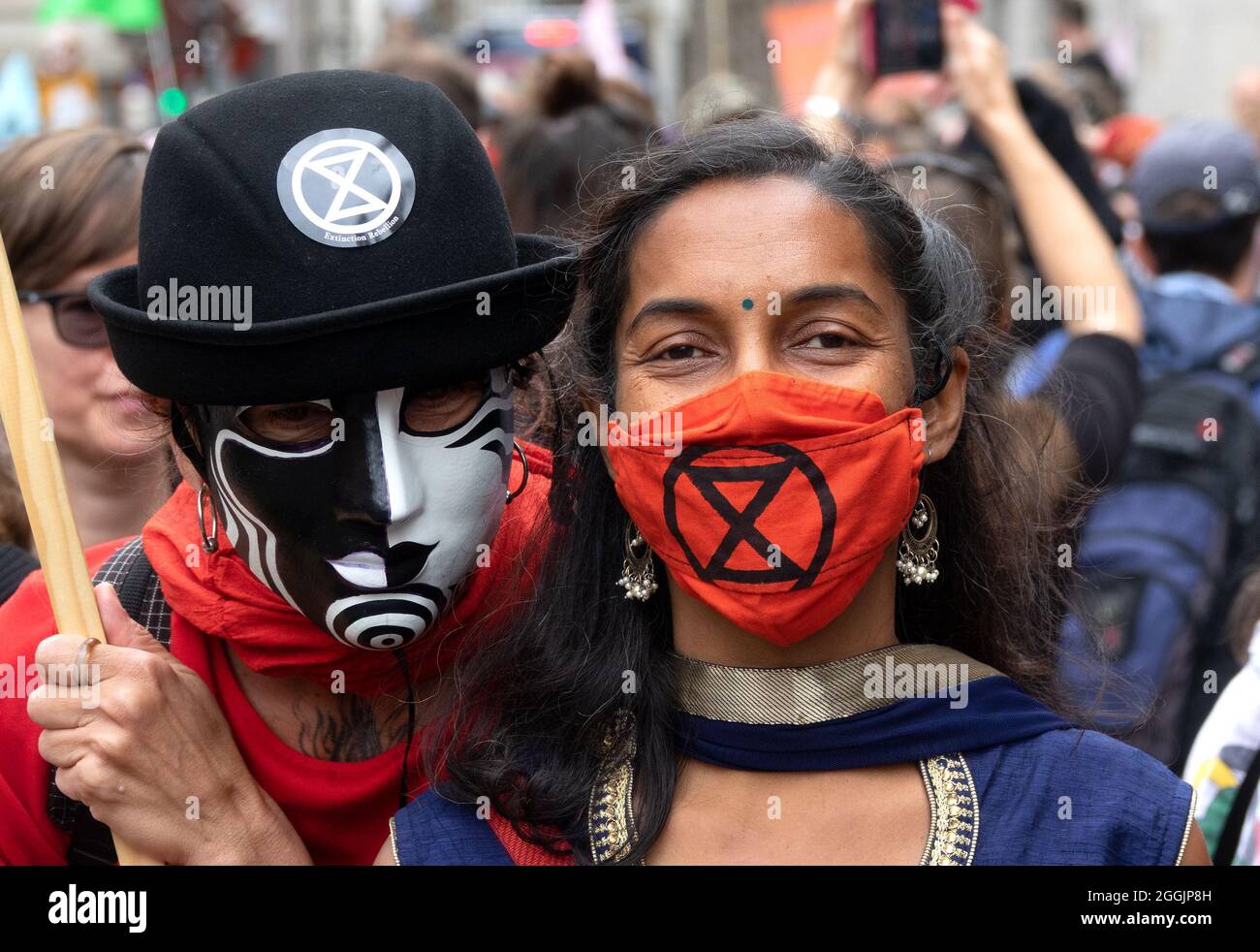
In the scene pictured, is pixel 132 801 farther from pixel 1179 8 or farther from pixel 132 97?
pixel 1179 8

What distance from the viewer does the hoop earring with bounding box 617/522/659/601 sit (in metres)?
2.32

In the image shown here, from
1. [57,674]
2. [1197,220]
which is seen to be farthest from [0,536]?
[1197,220]

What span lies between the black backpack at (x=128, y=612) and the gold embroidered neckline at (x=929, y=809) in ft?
2.52

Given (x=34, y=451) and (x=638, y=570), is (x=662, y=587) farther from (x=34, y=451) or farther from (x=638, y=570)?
(x=34, y=451)

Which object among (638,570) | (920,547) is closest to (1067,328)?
(920,547)

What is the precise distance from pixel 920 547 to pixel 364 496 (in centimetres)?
81

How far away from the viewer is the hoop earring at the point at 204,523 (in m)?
2.42

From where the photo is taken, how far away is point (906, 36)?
5.00 metres

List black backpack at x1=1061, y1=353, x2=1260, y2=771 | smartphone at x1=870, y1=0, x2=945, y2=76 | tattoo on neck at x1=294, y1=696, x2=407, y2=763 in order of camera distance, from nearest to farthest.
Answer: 1. tattoo on neck at x1=294, y1=696, x2=407, y2=763
2. black backpack at x1=1061, y1=353, x2=1260, y2=771
3. smartphone at x1=870, y1=0, x2=945, y2=76

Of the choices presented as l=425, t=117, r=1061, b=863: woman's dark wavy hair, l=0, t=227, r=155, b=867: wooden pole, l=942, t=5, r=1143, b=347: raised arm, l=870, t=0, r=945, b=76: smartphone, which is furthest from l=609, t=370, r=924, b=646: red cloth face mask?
l=870, t=0, r=945, b=76: smartphone

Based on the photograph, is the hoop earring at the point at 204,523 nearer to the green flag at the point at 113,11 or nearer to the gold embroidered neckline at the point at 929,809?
the gold embroidered neckline at the point at 929,809

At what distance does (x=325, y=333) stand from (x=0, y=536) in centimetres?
153

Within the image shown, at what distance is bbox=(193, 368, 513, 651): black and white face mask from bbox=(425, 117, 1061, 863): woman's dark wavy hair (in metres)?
0.17

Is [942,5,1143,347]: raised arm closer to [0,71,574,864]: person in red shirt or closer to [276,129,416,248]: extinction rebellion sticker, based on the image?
[0,71,574,864]: person in red shirt
